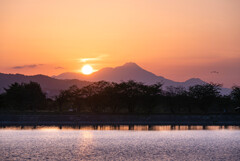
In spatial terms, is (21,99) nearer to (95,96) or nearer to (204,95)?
(95,96)

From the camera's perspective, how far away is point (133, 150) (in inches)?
1832

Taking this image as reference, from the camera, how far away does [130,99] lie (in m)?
120

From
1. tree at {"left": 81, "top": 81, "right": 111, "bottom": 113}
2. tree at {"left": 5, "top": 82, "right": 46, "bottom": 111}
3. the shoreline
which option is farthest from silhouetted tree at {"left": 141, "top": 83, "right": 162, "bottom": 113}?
tree at {"left": 5, "top": 82, "right": 46, "bottom": 111}

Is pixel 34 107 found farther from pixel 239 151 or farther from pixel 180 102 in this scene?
pixel 239 151

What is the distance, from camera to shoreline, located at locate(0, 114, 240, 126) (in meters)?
99.1

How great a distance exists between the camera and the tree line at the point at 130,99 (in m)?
120

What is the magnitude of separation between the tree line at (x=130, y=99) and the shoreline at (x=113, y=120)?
422 inches

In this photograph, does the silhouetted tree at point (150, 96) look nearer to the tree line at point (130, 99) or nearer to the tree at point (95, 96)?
the tree line at point (130, 99)

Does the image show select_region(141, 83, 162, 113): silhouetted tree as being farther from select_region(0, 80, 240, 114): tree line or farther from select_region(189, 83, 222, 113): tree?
select_region(189, 83, 222, 113): tree

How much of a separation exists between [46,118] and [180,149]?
60756 millimetres

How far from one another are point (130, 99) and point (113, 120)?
631 inches

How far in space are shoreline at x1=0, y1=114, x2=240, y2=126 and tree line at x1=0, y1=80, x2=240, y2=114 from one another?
1073 cm

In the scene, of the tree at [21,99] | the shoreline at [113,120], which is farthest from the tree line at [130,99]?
the shoreline at [113,120]

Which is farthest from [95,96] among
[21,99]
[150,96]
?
[21,99]
